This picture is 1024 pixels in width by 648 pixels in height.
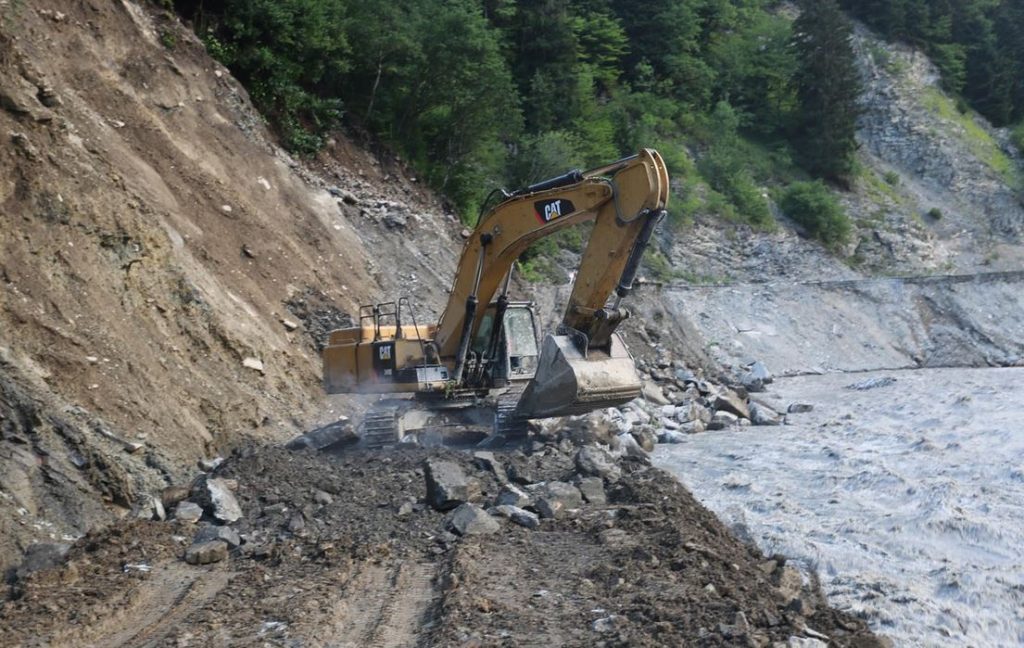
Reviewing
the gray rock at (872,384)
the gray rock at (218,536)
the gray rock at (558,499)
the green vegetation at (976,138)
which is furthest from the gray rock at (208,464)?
the green vegetation at (976,138)

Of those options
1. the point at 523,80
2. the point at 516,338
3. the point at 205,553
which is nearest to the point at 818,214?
the point at 523,80

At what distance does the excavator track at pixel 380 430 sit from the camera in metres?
14.4

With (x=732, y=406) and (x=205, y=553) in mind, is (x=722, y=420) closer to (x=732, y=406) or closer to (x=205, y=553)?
(x=732, y=406)

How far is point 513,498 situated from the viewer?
10.9 m

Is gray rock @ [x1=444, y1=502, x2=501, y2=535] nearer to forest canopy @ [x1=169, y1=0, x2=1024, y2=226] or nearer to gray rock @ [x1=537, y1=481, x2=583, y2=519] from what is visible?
gray rock @ [x1=537, y1=481, x2=583, y2=519]

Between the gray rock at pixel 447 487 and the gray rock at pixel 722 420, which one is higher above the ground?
the gray rock at pixel 447 487

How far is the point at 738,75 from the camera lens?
48.4 m

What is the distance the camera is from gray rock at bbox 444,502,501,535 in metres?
9.89

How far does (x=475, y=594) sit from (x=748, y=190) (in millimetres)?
33281

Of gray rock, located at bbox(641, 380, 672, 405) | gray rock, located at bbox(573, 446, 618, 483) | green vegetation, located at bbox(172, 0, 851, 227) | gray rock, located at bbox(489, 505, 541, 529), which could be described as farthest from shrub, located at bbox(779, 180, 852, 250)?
gray rock, located at bbox(489, 505, 541, 529)

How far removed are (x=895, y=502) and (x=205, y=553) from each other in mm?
7915

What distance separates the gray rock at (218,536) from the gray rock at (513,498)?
2663 mm

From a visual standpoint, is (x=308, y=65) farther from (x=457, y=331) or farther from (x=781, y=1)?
(x=781, y=1)

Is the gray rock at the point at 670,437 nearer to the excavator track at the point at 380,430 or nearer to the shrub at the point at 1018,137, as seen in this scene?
the excavator track at the point at 380,430
